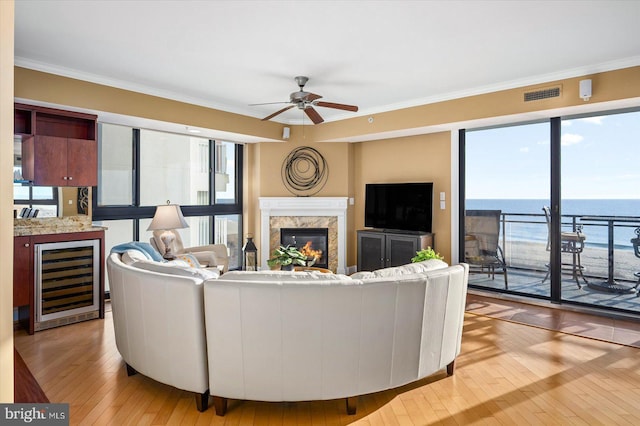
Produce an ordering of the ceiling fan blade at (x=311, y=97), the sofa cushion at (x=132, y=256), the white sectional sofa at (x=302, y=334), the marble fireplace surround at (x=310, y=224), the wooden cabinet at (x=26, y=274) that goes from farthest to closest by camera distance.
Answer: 1. the marble fireplace surround at (x=310, y=224)
2. the ceiling fan blade at (x=311, y=97)
3. the wooden cabinet at (x=26, y=274)
4. the sofa cushion at (x=132, y=256)
5. the white sectional sofa at (x=302, y=334)

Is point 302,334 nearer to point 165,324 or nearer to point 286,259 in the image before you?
point 165,324

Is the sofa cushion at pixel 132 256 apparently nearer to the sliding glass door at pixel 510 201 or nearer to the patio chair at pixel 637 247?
the sliding glass door at pixel 510 201

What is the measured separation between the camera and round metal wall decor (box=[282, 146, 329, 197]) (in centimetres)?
652

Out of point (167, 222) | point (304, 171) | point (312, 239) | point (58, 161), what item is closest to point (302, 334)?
point (167, 222)

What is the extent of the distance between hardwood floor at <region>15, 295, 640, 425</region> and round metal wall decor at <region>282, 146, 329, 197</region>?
363 centimetres

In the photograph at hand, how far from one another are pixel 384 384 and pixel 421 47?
2709 millimetres

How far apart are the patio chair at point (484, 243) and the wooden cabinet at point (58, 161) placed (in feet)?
15.3

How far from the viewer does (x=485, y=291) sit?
5.25 metres

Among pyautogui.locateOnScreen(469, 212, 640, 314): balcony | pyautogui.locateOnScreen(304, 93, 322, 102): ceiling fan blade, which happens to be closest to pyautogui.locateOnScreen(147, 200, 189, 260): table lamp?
pyautogui.locateOnScreen(304, 93, 322, 102): ceiling fan blade

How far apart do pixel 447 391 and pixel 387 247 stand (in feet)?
10.7

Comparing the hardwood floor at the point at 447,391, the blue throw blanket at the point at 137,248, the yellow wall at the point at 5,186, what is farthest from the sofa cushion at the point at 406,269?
the blue throw blanket at the point at 137,248

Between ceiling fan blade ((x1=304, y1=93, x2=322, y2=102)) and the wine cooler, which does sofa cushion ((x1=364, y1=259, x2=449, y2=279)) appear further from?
the wine cooler

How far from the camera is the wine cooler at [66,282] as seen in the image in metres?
3.81

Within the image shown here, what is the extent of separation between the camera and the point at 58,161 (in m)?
4.01
